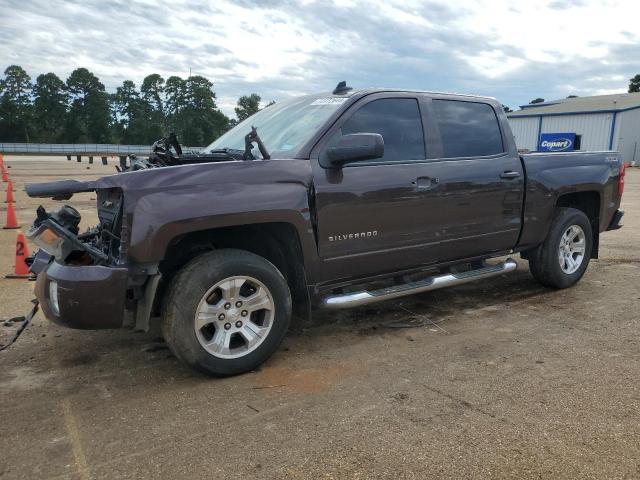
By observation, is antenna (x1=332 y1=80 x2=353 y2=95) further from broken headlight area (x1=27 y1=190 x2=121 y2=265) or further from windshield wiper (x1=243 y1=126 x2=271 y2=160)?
broken headlight area (x1=27 y1=190 x2=121 y2=265)

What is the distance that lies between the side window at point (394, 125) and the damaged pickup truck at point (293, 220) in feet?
0.04

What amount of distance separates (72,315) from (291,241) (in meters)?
1.49

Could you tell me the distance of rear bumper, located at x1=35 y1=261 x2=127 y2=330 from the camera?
3.04 metres

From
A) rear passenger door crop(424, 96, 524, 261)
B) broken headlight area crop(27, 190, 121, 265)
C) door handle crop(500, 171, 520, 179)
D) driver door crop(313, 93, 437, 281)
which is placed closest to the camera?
broken headlight area crop(27, 190, 121, 265)

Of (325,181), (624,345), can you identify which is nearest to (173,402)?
(325,181)

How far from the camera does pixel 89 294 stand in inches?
120

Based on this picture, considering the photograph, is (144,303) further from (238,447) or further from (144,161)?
(144,161)

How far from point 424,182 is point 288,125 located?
3.92 feet

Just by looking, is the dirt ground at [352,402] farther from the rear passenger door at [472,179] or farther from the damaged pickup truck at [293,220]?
the rear passenger door at [472,179]

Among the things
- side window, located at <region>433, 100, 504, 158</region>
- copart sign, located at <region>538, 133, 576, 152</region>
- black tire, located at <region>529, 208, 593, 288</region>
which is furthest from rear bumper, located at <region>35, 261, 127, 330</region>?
copart sign, located at <region>538, 133, 576, 152</region>

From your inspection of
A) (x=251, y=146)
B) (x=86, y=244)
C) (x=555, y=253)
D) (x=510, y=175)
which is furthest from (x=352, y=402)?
(x=555, y=253)

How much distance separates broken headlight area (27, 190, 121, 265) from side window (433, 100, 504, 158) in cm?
270

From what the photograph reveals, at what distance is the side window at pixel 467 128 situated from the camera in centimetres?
450

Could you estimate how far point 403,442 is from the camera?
8.77 ft
